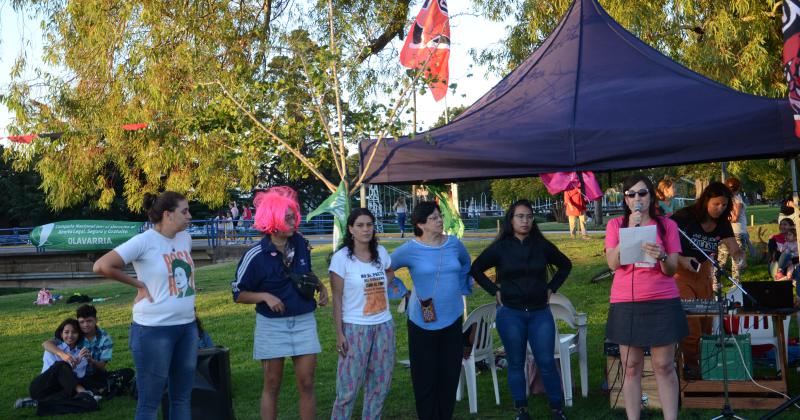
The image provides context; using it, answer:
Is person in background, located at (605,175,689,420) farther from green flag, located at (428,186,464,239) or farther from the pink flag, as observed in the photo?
green flag, located at (428,186,464,239)

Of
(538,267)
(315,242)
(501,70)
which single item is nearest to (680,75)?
(538,267)

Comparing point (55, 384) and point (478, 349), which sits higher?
point (478, 349)

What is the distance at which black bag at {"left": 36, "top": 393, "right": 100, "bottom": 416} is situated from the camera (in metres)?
7.55

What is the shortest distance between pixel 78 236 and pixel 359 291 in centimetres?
2852

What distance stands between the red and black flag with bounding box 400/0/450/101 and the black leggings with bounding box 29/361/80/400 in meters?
4.53

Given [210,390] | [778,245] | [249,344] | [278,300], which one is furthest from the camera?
[778,245]

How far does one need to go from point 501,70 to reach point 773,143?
10936 millimetres

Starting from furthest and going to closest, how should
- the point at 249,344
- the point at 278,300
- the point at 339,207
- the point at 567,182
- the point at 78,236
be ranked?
1. the point at 78,236
2. the point at 249,344
3. the point at 339,207
4. the point at 567,182
5. the point at 278,300

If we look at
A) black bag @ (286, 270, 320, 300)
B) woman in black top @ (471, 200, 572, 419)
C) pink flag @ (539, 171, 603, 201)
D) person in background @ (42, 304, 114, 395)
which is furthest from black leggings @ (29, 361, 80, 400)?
pink flag @ (539, 171, 603, 201)

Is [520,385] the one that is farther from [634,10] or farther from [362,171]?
[634,10]

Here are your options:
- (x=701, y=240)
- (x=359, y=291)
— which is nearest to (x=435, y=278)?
(x=359, y=291)

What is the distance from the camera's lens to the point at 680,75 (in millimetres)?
6355

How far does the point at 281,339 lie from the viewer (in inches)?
203

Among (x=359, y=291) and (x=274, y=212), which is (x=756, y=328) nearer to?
(x=359, y=291)
